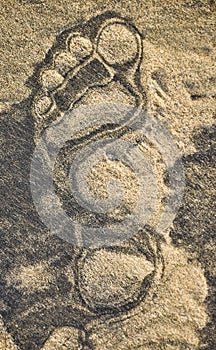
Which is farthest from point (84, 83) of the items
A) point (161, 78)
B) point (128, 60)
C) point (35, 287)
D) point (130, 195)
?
point (35, 287)

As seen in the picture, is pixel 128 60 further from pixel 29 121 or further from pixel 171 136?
pixel 29 121

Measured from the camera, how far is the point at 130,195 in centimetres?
166

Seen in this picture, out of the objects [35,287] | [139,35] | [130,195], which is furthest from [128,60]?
[35,287]

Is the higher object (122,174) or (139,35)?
(139,35)

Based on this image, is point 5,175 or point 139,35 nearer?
point 139,35

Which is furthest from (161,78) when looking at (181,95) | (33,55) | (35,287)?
(35,287)

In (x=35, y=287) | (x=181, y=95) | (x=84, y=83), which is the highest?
(x=84, y=83)

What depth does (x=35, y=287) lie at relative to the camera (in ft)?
5.64

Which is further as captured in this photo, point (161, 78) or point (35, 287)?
point (35, 287)

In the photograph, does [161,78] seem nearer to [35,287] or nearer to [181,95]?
[181,95]

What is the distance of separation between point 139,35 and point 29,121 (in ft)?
1.69

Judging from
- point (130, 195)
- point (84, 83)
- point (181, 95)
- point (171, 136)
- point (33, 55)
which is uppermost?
point (33, 55)

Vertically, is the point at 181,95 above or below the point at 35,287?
above

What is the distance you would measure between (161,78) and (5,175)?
0.69m
